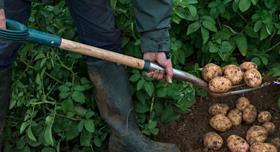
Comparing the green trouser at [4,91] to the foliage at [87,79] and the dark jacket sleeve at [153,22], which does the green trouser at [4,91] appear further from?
the dark jacket sleeve at [153,22]

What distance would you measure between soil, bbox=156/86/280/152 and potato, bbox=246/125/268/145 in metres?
0.07

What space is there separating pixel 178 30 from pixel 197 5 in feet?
0.59

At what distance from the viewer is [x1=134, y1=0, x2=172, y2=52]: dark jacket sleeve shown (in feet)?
7.57

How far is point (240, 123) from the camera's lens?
9.58 ft

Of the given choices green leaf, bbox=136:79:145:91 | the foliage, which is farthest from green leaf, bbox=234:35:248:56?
green leaf, bbox=136:79:145:91

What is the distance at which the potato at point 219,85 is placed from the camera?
2.56 meters

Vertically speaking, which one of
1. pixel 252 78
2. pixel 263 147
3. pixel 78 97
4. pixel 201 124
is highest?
pixel 252 78

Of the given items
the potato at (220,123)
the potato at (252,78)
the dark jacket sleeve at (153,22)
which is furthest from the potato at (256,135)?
the dark jacket sleeve at (153,22)

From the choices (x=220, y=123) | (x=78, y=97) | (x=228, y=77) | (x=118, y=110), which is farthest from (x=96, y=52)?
(x=220, y=123)

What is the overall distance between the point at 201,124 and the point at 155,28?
2.68 feet

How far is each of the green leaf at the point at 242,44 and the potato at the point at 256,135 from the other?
39cm

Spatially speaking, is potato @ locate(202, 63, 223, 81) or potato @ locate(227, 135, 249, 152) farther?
potato @ locate(227, 135, 249, 152)

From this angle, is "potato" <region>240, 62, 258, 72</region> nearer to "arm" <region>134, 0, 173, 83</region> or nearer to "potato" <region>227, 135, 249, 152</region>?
"potato" <region>227, 135, 249, 152</region>

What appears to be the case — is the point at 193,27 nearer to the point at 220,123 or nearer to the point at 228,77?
the point at 228,77
